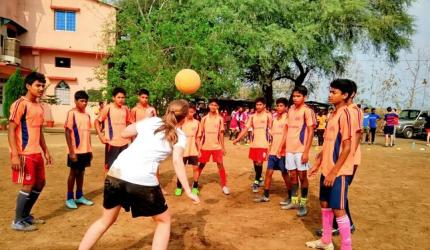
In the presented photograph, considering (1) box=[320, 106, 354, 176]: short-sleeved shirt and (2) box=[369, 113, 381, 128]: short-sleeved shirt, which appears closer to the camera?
(1) box=[320, 106, 354, 176]: short-sleeved shirt

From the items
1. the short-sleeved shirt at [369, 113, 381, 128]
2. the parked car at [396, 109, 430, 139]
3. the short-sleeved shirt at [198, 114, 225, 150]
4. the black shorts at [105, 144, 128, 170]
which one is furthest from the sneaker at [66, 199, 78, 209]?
the parked car at [396, 109, 430, 139]

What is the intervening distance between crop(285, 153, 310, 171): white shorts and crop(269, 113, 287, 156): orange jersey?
30 centimetres

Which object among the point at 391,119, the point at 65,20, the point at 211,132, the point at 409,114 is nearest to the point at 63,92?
the point at 65,20

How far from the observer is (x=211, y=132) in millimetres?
7973

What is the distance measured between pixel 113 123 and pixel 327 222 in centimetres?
426

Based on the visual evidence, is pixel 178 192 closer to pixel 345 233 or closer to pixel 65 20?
pixel 345 233

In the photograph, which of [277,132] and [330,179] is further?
[277,132]

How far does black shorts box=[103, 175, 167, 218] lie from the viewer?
3812 mm

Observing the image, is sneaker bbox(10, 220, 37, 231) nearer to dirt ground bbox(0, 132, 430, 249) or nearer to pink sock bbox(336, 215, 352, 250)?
dirt ground bbox(0, 132, 430, 249)

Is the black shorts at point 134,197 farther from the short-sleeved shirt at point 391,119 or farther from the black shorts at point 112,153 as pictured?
the short-sleeved shirt at point 391,119

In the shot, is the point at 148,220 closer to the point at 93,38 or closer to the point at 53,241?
the point at 53,241

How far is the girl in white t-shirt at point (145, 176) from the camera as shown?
382 centimetres

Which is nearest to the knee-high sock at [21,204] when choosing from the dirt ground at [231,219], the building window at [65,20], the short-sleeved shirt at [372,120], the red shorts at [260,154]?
the dirt ground at [231,219]

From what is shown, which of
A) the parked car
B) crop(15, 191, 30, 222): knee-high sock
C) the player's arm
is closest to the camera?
the player's arm
